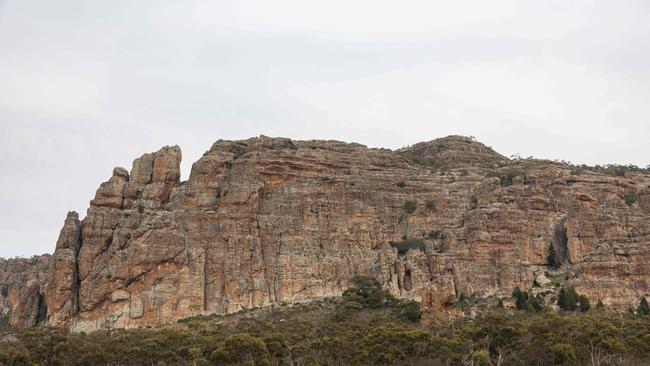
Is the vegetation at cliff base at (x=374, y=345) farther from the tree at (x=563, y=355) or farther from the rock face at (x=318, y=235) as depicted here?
the rock face at (x=318, y=235)

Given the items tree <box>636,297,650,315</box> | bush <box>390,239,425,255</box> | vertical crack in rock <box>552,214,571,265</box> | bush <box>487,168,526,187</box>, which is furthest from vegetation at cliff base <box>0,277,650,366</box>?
bush <box>487,168,526,187</box>

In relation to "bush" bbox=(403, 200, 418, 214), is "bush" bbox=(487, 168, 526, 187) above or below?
above

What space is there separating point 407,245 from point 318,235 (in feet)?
46.2

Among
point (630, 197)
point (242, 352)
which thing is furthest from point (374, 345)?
point (630, 197)

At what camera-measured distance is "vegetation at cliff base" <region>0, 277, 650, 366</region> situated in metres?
65.2

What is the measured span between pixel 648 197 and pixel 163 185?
80323mm

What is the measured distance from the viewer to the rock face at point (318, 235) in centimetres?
9612

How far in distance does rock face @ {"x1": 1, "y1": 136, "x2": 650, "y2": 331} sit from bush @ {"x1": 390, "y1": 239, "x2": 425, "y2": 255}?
464 millimetres

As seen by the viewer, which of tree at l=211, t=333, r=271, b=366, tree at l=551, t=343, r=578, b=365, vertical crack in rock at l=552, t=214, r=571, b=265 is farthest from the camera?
vertical crack in rock at l=552, t=214, r=571, b=265

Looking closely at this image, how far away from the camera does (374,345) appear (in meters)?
69.2

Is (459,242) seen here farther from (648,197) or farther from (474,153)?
(474,153)

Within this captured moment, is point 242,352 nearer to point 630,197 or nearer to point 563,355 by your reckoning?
point 563,355

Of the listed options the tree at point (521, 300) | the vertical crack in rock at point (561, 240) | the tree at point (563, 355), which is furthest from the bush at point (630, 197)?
the tree at point (563, 355)

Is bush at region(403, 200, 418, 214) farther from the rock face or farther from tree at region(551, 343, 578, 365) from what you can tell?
tree at region(551, 343, 578, 365)
